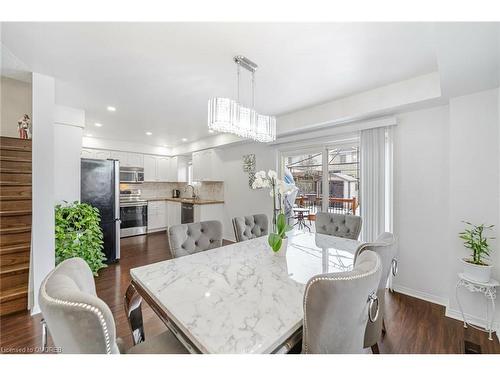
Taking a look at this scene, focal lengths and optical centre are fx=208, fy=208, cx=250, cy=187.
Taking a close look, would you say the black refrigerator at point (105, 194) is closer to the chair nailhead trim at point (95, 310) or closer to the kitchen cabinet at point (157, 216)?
the kitchen cabinet at point (157, 216)

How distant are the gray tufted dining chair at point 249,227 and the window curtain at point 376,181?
143 centimetres

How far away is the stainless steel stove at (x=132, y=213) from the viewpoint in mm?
5066

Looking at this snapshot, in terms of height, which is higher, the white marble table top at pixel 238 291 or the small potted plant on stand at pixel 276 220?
the small potted plant on stand at pixel 276 220

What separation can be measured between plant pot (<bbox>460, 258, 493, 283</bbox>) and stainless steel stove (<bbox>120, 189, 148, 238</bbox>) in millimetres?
5910

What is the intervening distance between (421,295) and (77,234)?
4.22 m

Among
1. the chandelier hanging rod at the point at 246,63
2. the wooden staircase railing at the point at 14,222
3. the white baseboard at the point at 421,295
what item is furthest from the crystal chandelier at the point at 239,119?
the white baseboard at the point at 421,295

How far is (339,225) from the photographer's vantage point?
96.8 inches

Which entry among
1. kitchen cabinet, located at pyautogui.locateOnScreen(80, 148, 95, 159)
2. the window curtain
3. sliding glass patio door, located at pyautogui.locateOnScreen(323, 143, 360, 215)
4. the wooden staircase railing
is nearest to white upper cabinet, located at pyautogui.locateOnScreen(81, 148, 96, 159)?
kitchen cabinet, located at pyautogui.locateOnScreen(80, 148, 95, 159)

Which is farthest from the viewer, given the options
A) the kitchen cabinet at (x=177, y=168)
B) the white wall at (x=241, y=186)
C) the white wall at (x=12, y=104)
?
the kitchen cabinet at (x=177, y=168)

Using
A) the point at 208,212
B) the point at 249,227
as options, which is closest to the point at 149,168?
the point at 208,212

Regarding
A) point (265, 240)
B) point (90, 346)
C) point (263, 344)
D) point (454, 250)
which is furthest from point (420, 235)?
point (90, 346)

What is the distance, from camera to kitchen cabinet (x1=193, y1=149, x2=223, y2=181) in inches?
204

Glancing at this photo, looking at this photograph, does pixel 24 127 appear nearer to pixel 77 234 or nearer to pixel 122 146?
pixel 77 234

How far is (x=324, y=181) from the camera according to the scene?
3400 millimetres
